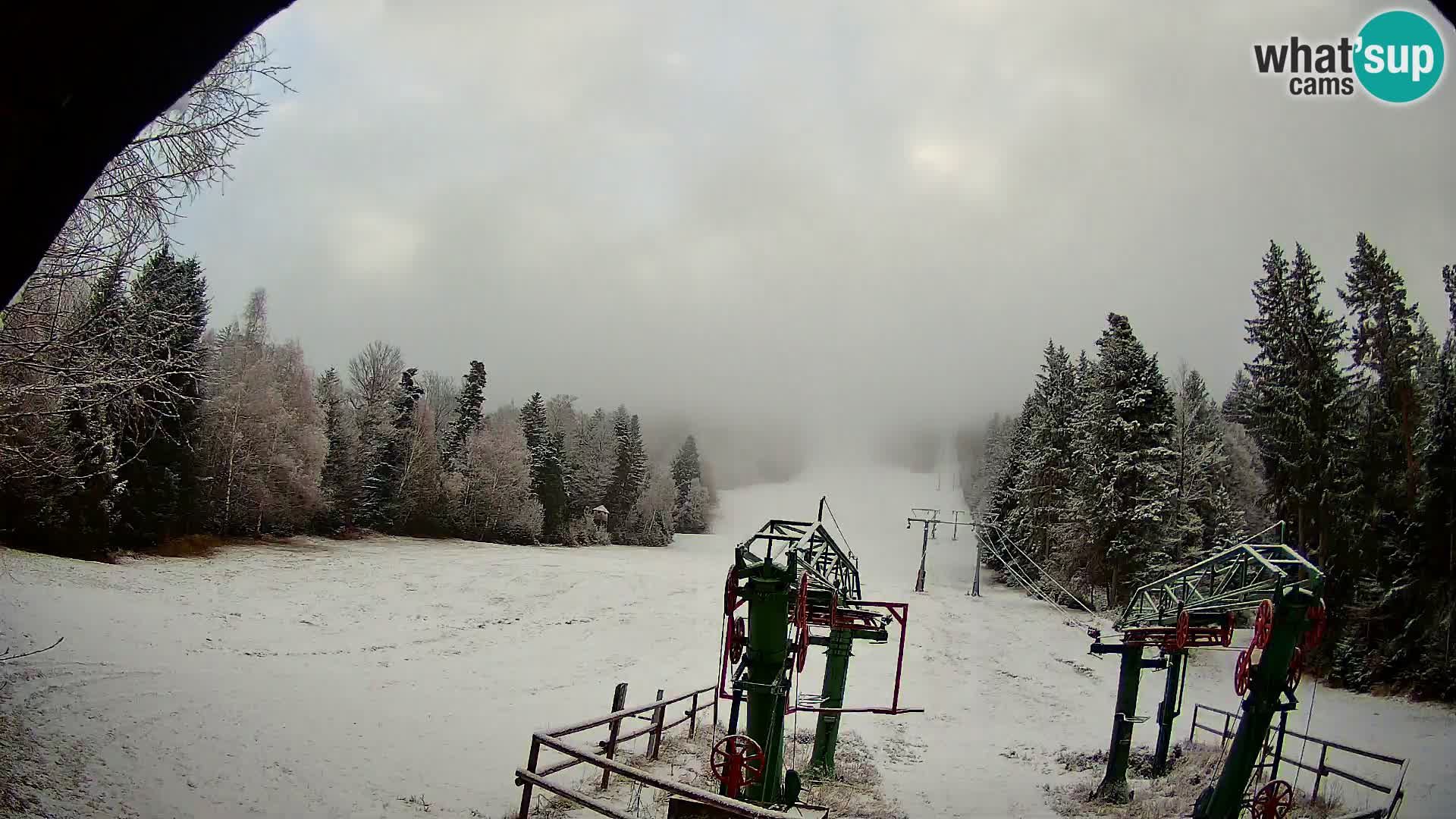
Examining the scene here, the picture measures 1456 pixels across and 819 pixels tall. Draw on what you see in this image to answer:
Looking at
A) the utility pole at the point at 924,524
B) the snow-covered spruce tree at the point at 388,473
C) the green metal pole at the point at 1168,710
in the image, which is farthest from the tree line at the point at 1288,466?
the snow-covered spruce tree at the point at 388,473

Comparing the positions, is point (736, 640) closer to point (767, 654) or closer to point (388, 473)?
point (767, 654)

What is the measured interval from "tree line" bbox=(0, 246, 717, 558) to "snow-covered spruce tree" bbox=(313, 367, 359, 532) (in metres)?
0.09

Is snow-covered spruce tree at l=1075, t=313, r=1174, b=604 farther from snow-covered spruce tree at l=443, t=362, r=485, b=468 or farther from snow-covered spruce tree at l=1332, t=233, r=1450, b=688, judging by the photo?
snow-covered spruce tree at l=443, t=362, r=485, b=468

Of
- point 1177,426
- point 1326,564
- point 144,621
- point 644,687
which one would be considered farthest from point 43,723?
point 1177,426

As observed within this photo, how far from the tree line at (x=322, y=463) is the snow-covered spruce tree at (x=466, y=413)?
11cm

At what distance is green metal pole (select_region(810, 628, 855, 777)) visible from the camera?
45.3ft

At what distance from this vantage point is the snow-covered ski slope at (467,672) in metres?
10.7

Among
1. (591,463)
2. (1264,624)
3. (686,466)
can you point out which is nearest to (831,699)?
(1264,624)

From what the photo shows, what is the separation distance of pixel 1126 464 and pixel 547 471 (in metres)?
33.7

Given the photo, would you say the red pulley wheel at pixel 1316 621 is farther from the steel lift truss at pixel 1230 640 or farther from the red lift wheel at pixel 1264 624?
the red lift wheel at pixel 1264 624

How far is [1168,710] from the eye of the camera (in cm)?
1353

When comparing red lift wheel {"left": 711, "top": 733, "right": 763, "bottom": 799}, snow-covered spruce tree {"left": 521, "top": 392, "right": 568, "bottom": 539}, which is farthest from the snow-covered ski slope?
snow-covered spruce tree {"left": 521, "top": 392, "right": 568, "bottom": 539}

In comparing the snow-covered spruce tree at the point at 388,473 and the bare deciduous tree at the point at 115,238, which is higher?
the bare deciduous tree at the point at 115,238

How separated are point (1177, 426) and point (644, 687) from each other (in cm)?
2361
